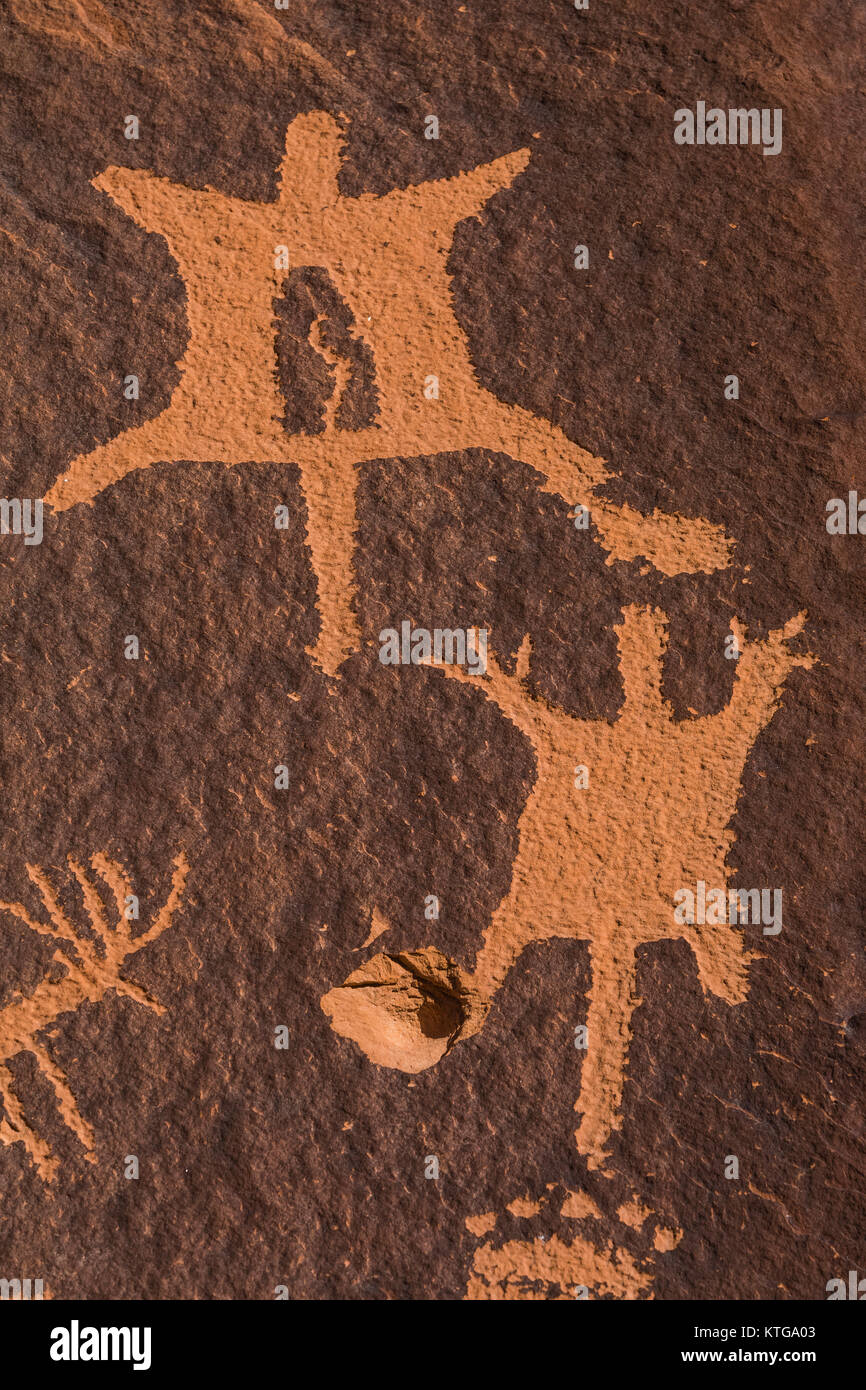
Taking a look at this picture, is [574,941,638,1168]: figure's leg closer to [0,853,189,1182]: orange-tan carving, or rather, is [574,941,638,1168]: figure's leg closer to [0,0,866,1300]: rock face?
[0,0,866,1300]: rock face

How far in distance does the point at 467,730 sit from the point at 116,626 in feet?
1.13

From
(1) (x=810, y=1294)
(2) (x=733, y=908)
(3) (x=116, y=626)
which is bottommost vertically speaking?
(1) (x=810, y=1294)

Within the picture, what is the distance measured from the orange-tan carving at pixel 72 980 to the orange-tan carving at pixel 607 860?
17cm

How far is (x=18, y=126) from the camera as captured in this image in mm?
1170

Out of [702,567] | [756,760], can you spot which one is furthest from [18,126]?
[756,760]

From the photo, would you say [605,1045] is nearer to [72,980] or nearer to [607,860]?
[607,860]

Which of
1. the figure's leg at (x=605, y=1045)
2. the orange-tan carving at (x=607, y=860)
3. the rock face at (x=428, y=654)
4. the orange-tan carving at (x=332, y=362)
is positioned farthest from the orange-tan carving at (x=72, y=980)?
the figure's leg at (x=605, y=1045)

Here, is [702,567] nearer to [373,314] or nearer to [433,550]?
[433,550]

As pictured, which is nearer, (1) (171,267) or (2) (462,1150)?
(2) (462,1150)

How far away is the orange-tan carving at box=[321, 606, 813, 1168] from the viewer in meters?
1.04

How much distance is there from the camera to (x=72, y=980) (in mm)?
1052

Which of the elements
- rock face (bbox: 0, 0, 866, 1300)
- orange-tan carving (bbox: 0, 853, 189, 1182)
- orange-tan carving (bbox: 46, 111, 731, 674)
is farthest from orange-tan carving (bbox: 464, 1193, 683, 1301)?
orange-tan carving (bbox: 46, 111, 731, 674)

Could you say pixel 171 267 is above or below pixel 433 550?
above

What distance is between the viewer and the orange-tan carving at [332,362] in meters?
1.10
